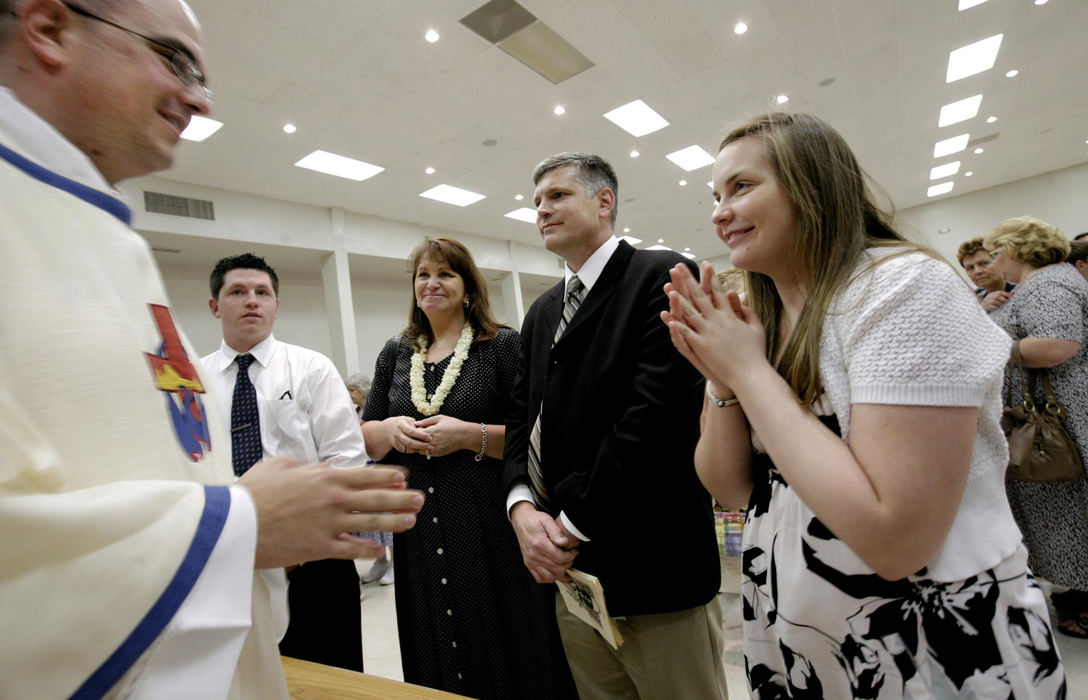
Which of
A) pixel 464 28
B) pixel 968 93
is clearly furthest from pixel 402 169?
pixel 968 93

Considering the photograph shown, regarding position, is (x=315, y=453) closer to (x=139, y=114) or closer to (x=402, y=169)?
(x=139, y=114)

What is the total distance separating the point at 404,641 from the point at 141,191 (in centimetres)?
737

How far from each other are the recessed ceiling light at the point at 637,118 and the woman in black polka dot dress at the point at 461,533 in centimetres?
552

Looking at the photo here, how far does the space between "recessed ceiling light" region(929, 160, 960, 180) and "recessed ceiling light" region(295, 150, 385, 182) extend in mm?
11415

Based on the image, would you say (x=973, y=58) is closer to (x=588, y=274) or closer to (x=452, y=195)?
(x=452, y=195)

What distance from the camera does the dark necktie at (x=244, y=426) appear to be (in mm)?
1954

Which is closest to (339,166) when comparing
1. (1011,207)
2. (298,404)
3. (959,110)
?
(298,404)

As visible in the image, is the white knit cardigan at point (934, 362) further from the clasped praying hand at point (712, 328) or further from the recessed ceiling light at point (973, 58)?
the recessed ceiling light at point (973, 58)

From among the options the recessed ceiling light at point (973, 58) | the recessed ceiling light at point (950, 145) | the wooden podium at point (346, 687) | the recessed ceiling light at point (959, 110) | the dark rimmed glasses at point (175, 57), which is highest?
the recessed ceiling light at point (973, 58)

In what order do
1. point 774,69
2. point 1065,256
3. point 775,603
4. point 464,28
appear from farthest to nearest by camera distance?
point 774,69 → point 464,28 → point 1065,256 → point 775,603

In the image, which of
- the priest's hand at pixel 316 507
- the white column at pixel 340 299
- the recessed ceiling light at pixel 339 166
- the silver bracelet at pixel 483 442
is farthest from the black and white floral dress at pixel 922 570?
the white column at pixel 340 299

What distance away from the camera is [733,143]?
1086 mm

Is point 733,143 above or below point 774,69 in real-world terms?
below

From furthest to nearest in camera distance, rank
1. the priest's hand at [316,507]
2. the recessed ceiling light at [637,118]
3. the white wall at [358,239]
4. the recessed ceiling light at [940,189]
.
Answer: the recessed ceiling light at [940,189] → the white wall at [358,239] → the recessed ceiling light at [637,118] → the priest's hand at [316,507]
